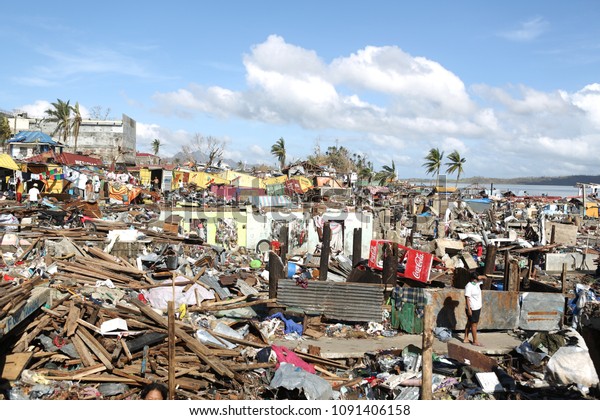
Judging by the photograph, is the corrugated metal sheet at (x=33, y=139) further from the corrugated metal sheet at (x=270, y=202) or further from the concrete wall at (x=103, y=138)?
the corrugated metal sheet at (x=270, y=202)

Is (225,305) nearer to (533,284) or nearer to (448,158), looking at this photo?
(533,284)

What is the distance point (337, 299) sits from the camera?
40.3ft

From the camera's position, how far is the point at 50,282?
12438mm

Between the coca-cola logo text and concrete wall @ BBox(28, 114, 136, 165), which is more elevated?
concrete wall @ BBox(28, 114, 136, 165)

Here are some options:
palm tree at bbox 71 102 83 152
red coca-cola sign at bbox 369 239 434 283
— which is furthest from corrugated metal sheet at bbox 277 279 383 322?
palm tree at bbox 71 102 83 152

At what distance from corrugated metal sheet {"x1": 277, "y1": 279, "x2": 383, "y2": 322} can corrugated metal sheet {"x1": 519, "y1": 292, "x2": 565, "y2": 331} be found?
10.5ft

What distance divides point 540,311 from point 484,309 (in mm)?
1365

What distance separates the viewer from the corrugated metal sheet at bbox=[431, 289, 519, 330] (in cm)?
1183

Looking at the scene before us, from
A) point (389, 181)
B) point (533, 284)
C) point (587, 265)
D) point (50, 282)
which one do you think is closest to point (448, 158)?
point (389, 181)

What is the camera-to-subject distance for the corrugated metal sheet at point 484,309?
11828 millimetres

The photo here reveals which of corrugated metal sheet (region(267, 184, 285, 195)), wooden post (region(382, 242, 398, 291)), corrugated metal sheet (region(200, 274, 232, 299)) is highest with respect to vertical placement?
corrugated metal sheet (region(267, 184, 285, 195))

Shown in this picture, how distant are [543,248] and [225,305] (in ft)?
44.5

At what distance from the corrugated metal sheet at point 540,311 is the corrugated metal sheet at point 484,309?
8.5 inches

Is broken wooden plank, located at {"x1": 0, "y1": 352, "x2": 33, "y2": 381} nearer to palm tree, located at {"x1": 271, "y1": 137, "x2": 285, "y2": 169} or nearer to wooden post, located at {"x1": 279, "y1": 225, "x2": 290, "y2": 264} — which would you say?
wooden post, located at {"x1": 279, "y1": 225, "x2": 290, "y2": 264}
